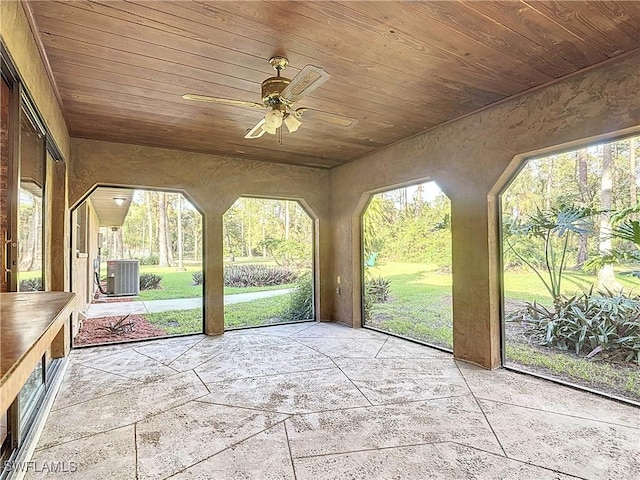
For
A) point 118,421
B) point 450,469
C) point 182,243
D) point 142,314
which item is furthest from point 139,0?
point 182,243

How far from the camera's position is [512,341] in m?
3.80

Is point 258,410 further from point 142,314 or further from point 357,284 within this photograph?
point 142,314

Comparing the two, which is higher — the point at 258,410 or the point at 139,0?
the point at 139,0

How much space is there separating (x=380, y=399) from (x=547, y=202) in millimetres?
2632

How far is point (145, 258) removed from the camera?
33.6 ft

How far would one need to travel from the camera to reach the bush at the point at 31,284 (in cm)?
238

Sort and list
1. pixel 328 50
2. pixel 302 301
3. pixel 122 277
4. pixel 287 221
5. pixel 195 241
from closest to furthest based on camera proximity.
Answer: pixel 328 50, pixel 302 301, pixel 287 221, pixel 122 277, pixel 195 241

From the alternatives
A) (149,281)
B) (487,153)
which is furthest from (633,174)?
(149,281)

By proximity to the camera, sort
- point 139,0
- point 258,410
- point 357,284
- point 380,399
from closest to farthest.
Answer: point 139,0 < point 258,410 < point 380,399 < point 357,284

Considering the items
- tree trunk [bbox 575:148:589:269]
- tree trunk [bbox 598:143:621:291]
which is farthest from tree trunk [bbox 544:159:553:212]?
tree trunk [bbox 598:143:621:291]

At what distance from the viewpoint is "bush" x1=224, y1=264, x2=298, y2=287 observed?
7.64 metres

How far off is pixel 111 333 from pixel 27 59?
423 centimetres

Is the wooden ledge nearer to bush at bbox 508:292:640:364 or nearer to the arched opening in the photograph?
bush at bbox 508:292:640:364

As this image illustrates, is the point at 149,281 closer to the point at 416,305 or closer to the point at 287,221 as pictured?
the point at 287,221
